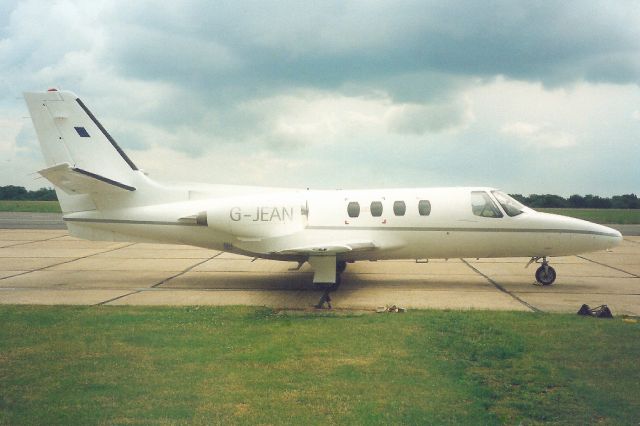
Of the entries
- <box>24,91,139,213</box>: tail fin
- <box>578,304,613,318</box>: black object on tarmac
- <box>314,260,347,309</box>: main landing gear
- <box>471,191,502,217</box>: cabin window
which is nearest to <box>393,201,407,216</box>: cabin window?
<box>471,191,502,217</box>: cabin window

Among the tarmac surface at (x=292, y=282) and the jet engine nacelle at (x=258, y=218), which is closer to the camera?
the tarmac surface at (x=292, y=282)

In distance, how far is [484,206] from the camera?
13898 millimetres

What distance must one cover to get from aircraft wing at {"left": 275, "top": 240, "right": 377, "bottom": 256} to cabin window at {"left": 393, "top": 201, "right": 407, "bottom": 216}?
3.73 feet

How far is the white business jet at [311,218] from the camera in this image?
45.2 ft

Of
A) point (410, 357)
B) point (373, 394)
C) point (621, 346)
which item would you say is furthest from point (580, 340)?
point (373, 394)

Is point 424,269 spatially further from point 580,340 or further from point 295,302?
point 580,340

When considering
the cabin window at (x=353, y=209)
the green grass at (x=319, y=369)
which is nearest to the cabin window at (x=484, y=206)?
the cabin window at (x=353, y=209)

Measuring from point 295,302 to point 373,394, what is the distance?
20.7 feet

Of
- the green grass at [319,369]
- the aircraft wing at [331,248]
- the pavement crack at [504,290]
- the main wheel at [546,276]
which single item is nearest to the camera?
the green grass at [319,369]

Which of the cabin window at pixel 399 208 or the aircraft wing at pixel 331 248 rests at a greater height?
the cabin window at pixel 399 208

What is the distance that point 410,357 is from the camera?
288 inches

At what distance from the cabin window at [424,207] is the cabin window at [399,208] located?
0.41 metres

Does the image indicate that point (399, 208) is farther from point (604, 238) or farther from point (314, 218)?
point (604, 238)

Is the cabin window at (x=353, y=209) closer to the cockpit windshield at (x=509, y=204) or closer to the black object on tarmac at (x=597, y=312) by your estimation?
the cockpit windshield at (x=509, y=204)
